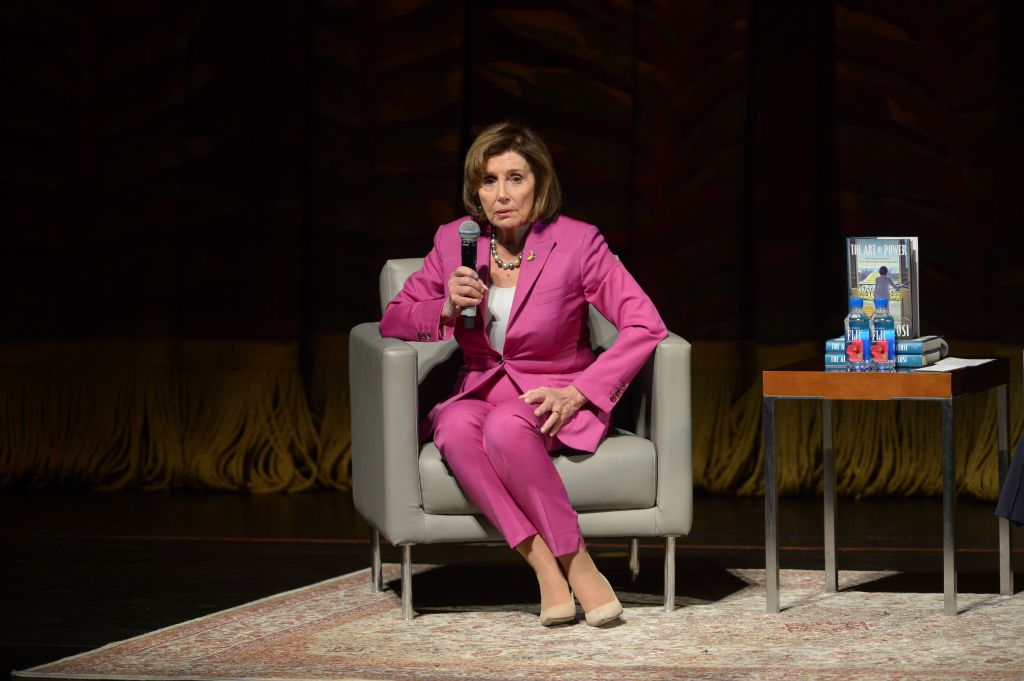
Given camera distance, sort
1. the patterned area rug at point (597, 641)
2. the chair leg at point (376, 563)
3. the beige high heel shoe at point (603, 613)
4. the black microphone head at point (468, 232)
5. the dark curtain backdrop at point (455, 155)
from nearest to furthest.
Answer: the patterned area rug at point (597, 641) → the beige high heel shoe at point (603, 613) → the black microphone head at point (468, 232) → the chair leg at point (376, 563) → the dark curtain backdrop at point (455, 155)

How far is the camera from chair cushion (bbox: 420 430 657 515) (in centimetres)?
293

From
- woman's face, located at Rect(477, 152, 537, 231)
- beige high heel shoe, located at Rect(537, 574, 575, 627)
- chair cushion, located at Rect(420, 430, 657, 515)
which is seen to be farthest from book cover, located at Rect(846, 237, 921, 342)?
beige high heel shoe, located at Rect(537, 574, 575, 627)

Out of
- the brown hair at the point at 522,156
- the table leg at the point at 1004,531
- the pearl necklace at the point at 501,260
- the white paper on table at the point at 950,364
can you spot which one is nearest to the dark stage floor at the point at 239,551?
the table leg at the point at 1004,531

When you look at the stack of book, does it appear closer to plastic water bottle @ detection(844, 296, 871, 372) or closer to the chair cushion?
plastic water bottle @ detection(844, 296, 871, 372)

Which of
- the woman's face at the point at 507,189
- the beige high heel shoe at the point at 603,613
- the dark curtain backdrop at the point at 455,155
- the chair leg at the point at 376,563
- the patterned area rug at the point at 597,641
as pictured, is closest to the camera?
the patterned area rug at the point at 597,641

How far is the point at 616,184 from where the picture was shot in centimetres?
438

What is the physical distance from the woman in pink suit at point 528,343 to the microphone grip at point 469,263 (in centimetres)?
2

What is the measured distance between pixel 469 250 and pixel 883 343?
2.60ft

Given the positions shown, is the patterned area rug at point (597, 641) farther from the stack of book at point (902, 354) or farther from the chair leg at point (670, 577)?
the stack of book at point (902, 354)

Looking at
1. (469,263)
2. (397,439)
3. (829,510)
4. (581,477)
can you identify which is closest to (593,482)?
(581,477)

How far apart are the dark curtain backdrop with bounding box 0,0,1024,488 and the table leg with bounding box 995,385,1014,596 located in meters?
1.06

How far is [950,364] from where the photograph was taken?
9.98ft

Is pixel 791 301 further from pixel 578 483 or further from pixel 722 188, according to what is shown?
pixel 578 483

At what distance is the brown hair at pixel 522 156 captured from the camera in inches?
122
